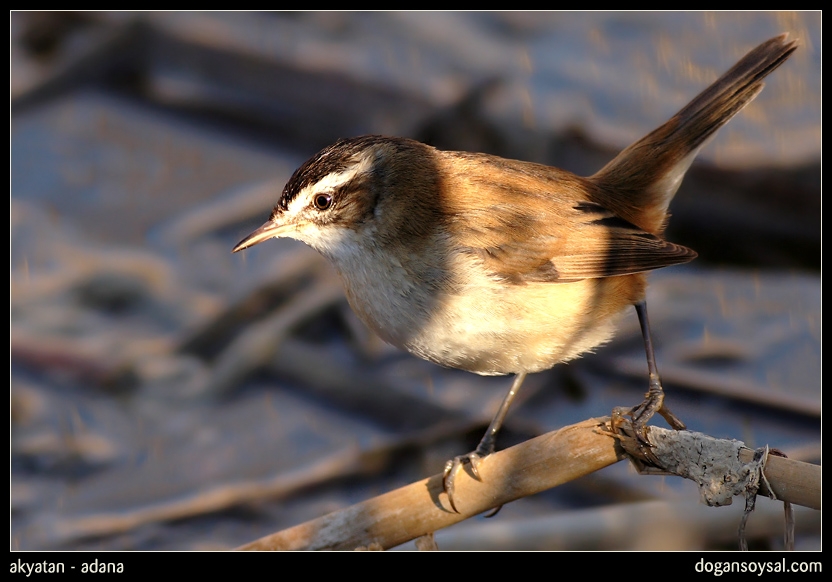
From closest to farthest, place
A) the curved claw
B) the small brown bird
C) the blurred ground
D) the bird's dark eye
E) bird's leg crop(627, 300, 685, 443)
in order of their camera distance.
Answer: bird's leg crop(627, 300, 685, 443)
the curved claw
the small brown bird
the bird's dark eye
the blurred ground

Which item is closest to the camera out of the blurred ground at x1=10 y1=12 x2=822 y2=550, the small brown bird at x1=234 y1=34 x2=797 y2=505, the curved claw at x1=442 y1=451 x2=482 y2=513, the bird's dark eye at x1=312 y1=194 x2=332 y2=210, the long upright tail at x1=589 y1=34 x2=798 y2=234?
the curved claw at x1=442 y1=451 x2=482 y2=513

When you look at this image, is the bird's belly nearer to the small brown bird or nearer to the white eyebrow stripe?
the small brown bird

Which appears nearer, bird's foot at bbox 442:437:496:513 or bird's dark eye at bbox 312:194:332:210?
bird's foot at bbox 442:437:496:513

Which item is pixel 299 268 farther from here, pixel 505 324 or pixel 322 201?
pixel 505 324

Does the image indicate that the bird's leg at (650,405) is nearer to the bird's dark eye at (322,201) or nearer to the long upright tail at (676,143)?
the long upright tail at (676,143)

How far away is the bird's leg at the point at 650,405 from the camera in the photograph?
334 centimetres

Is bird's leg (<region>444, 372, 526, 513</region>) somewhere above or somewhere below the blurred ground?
below

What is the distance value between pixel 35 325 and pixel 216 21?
10.8ft

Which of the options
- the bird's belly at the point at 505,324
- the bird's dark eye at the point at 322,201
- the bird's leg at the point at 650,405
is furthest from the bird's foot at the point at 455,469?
the bird's dark eye at the point at 322,201

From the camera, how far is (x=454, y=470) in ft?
12.2

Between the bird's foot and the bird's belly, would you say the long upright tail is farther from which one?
the bird's foot

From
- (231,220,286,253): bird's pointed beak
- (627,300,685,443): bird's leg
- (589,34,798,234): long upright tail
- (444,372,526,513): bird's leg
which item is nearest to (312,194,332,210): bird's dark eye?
(231,220,286,253): bird's pointed beak

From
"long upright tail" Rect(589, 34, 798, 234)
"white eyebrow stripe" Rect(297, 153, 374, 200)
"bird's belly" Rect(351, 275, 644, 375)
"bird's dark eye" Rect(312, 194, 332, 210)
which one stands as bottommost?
"bird's belly" Rect(351, 275, 644, 375)

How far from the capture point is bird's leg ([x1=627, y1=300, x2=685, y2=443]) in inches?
131
